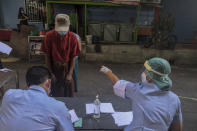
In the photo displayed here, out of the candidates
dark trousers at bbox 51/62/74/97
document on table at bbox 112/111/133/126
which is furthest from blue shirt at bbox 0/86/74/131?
dark trousers at bbox 51/62/74/97

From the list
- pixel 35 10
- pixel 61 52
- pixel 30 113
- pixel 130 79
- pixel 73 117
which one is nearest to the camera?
pixel 30 113

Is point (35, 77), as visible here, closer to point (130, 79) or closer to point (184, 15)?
point (130, 79)

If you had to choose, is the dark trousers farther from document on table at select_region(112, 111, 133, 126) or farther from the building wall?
the building wall

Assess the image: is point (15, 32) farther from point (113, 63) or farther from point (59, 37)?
point (59, 37)

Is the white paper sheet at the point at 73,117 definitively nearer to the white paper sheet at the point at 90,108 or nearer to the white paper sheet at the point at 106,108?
the white paper sheet at the point at 90,108

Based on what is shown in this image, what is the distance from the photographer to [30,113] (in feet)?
5.07

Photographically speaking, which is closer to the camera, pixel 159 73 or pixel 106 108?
pixel 159 73

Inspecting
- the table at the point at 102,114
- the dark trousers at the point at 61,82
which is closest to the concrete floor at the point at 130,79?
the dark trousers at the point at 61,82

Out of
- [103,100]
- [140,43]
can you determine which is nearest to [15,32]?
[140,43]

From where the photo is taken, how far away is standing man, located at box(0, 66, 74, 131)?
1.54m

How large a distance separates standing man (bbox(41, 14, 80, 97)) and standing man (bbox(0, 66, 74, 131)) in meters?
1.63

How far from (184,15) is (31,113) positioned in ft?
28.3

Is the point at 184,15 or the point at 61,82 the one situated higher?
the point at 184,15

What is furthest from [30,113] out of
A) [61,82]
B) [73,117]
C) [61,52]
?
[61,82]
